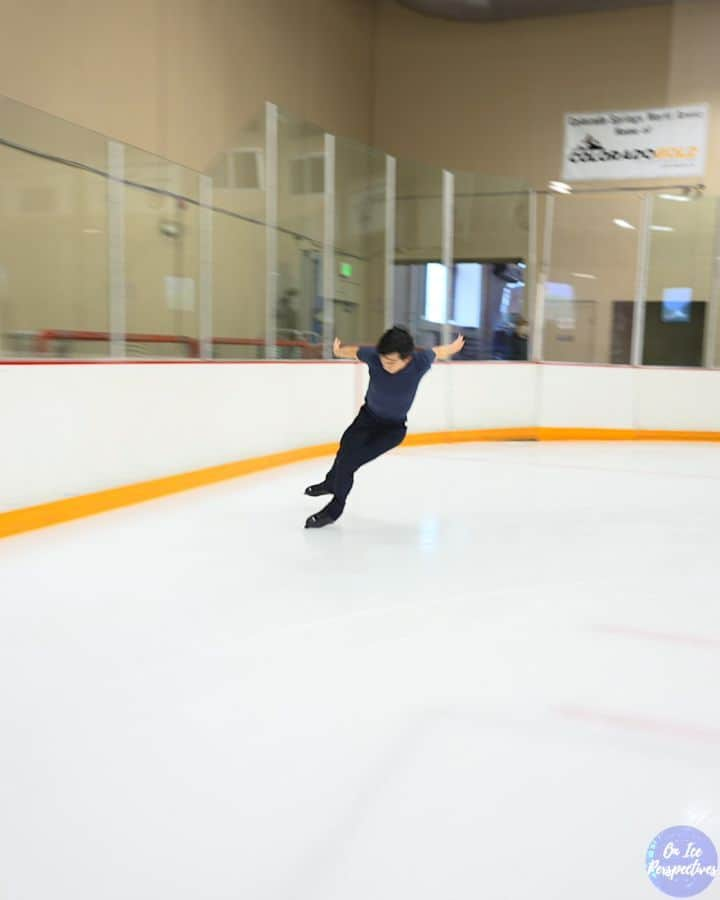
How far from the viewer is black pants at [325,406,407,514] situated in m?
3.75

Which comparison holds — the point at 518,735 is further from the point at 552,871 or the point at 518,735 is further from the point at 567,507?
the point at 567,507

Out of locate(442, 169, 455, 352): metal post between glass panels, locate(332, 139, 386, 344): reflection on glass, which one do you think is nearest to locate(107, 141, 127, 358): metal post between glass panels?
locate(332, 139, 386, 344): reflection on glass

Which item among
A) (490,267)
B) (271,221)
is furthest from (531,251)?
(271,221)

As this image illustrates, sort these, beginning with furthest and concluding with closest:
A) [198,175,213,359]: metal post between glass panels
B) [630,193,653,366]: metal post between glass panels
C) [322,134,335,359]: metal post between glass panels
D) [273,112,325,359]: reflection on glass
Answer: [630,193,653,366]: metal post between glass panels
[322,134,335,359]: metal post between glass panels
[273,112,325,359]: reflection on glass
[198,175,213,359]: metal post between glass panels

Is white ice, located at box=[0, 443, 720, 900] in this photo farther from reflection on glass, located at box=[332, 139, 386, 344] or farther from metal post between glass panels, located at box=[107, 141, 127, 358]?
reflection on glass, located at box=[332, 139, 386, 344]

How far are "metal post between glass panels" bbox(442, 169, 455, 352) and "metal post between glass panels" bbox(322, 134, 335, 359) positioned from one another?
1451mm

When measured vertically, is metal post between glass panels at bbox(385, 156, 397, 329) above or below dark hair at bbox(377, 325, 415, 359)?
Result: above

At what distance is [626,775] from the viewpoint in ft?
5.11

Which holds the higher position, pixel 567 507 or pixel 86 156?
pixel 86 156

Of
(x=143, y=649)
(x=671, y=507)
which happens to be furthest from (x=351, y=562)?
(x=671, y=507)

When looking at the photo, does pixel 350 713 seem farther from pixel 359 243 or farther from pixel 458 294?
pixel 458 294

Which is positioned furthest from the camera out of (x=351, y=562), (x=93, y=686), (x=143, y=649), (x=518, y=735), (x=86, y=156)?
(x=86, y=156)

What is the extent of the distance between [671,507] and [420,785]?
3.44m

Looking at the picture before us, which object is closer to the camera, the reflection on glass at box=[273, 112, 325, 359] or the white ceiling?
the reflection on glass at box=[273, 112, 325, 359]
